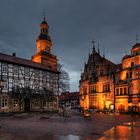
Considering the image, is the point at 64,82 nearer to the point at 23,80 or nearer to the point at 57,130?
the point at 23,80

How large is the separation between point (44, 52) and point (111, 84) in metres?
25.3

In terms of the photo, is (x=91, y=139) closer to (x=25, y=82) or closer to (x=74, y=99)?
(x=25, y=82)

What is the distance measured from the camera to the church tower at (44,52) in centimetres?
6072

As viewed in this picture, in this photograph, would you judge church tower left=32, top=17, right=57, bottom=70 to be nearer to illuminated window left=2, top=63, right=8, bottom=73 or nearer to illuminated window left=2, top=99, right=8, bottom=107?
illuminated window left=2, top=63, right=8, bottom=73

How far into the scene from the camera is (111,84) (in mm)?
50469

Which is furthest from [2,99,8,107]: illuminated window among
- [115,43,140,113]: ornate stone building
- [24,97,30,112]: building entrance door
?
→ [115,43,140,113]: ornate stone building

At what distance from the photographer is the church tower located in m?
60.7

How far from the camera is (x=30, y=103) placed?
46.4 meters

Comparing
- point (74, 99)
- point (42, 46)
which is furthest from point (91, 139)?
point (74, 99)

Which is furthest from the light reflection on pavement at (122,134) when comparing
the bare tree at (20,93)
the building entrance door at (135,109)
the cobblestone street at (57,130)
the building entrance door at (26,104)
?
the building entrance door at (26,104)

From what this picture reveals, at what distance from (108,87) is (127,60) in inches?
376

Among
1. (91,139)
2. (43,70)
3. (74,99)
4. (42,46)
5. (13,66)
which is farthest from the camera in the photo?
(74,99)

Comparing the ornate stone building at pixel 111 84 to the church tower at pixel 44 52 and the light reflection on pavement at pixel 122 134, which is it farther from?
the light reflection on pavement at pixel 122 134

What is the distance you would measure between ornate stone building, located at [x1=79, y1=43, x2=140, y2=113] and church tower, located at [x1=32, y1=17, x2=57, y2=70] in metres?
12.1
